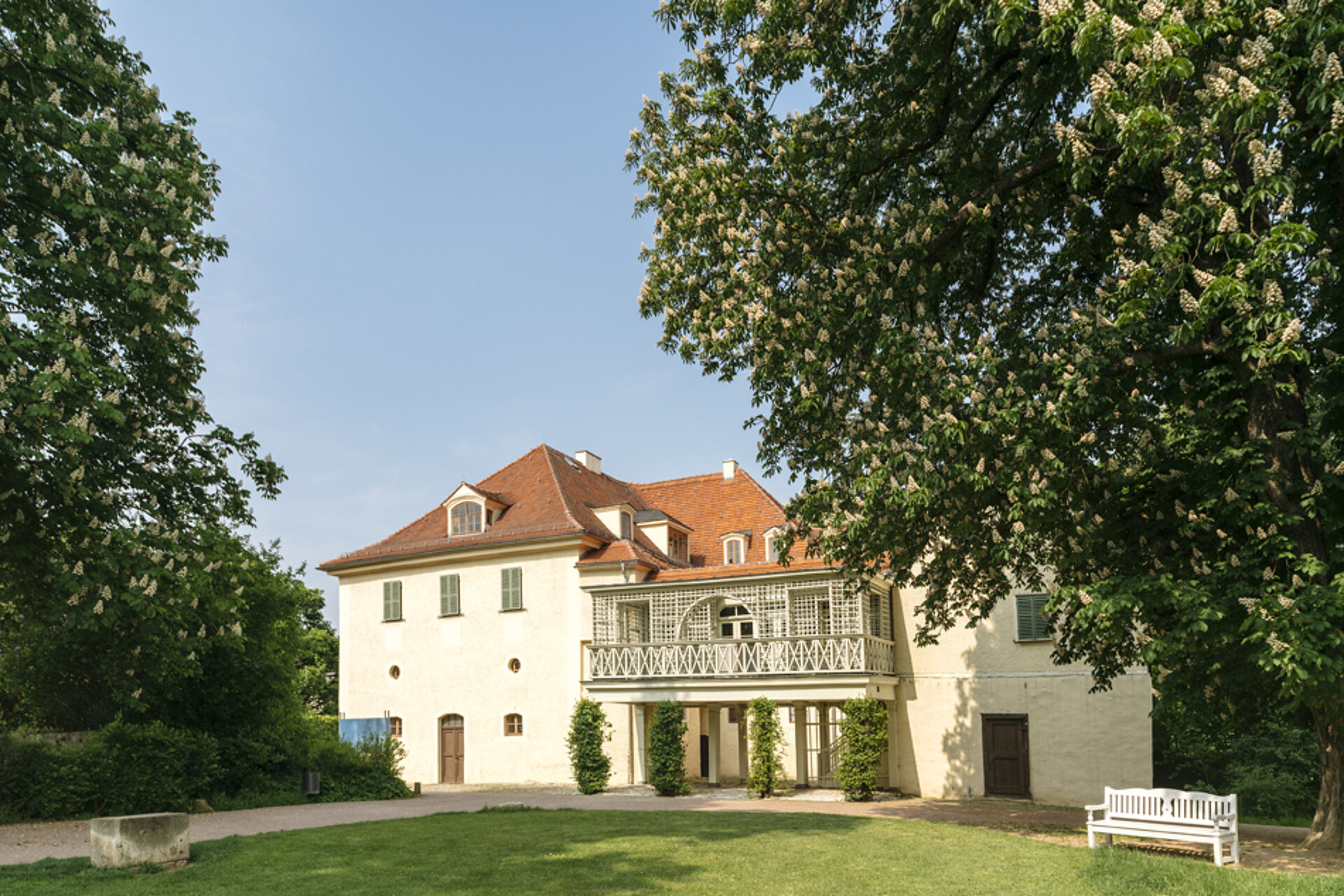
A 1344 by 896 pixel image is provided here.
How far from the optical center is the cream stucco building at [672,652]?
22.0 meters

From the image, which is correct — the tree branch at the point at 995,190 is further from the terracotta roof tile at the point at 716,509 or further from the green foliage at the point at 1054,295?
the terracotta roof tile at the point at 716,509

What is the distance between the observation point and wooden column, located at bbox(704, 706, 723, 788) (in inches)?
1046

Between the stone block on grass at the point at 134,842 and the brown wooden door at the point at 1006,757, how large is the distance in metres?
17.7

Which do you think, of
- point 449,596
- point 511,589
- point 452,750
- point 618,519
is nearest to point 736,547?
point 618,519

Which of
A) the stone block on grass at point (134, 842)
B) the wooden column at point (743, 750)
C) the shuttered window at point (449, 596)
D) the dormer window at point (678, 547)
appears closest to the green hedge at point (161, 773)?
the shuttered window at point (449, 596)

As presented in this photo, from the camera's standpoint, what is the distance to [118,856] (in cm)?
1065

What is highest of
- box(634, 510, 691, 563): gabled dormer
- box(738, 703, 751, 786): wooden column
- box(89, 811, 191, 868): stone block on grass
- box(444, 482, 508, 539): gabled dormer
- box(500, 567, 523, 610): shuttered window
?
box(444, 482, 508, 539): gabled dormer

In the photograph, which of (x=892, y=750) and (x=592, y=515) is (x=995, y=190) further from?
(x=592, y=515)

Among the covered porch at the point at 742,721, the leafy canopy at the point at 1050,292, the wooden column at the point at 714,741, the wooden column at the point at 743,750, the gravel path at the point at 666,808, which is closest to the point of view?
the leafy canopy at the point at 1050,292

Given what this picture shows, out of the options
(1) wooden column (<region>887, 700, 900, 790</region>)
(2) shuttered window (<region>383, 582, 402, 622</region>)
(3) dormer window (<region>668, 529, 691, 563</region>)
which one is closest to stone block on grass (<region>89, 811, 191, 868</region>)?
(1) wooden column (<region>887, 700, 900, 790</region>)

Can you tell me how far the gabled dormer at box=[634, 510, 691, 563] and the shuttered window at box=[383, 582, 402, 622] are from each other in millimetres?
7538

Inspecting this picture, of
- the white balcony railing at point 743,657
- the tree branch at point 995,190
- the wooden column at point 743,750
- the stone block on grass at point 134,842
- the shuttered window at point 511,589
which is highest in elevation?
the tree branch at point 995,190

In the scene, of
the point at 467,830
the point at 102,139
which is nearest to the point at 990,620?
the point at 467,830

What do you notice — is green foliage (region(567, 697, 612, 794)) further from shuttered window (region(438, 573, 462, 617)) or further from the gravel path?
shuttered window (region(438, 573, 462, 617))
